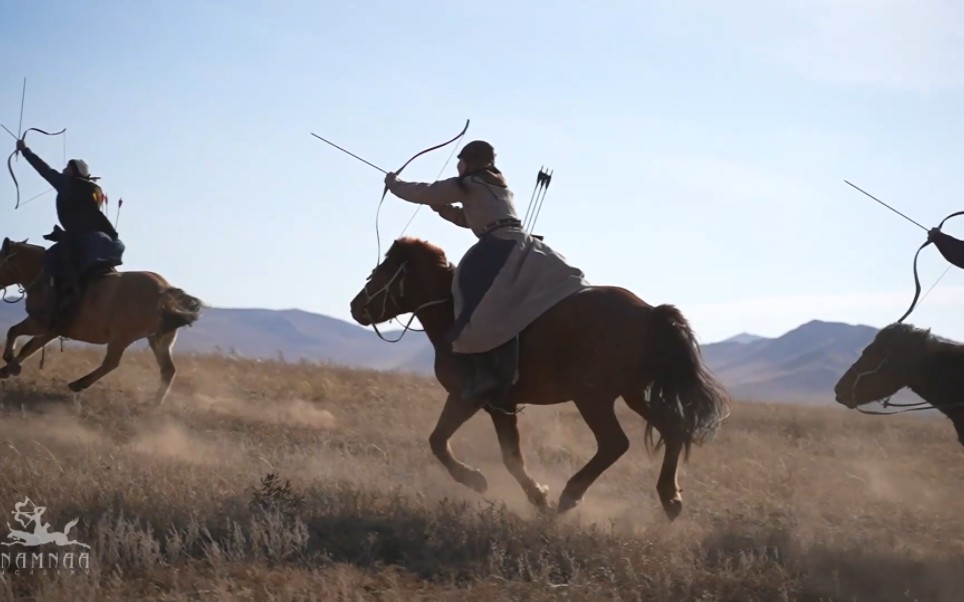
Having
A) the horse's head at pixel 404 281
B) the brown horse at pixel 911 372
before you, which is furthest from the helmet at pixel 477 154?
the brown horse at pixel 911 372

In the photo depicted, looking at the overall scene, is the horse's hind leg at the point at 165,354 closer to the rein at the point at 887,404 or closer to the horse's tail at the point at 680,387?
the horse's tail at the point at 680,387

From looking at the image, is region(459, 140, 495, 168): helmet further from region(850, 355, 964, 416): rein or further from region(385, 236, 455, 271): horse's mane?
region(850, 355, 964, 416): rein

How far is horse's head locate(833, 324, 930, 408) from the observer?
32.7 ft

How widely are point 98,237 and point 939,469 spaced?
444 inches

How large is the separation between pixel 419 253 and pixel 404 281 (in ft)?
0.91

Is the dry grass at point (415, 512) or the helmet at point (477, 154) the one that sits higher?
the helmet at point (477, 154)

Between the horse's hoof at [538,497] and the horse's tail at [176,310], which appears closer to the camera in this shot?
the horse's hoof at [538,497]

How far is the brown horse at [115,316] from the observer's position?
13875mm

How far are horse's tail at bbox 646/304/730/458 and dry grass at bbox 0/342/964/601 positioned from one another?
75cm

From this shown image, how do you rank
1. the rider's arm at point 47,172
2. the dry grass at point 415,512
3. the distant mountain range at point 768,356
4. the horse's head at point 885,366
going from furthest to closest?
the distant mountain range at point 768,356 < the rider's arm at point 47,172 < the horse's head at point 885,366 < the dry grass at point 415,512

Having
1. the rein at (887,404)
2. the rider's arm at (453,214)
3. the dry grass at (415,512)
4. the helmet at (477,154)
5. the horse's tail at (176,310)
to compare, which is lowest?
the dry grass at (415,512)

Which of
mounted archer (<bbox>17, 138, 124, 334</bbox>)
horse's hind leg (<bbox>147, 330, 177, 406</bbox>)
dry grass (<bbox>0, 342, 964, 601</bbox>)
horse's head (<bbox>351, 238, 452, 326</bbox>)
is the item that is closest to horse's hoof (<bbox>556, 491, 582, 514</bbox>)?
dry grass (<bbox>0, 342, 964, 601</bbox>)

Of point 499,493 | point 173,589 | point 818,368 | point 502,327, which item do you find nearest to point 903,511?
point 499,493

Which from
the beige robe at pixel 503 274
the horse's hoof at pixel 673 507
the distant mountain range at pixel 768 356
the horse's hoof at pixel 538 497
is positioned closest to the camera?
the horse's hoof at pixel 673 507
